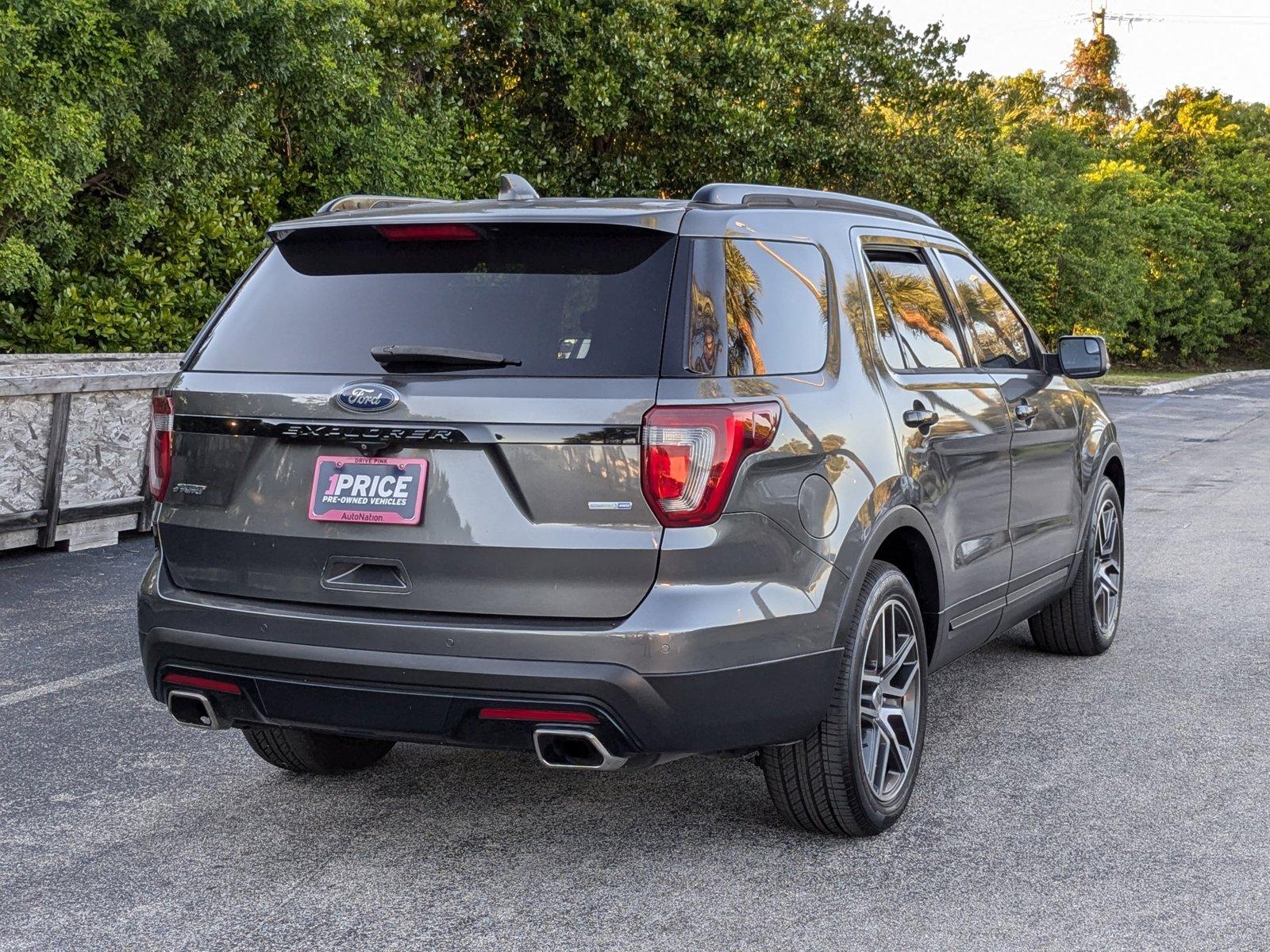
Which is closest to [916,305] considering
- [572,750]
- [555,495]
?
[555,495]

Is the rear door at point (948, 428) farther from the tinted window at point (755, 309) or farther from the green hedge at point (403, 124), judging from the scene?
the green hedge at point (403, 124)

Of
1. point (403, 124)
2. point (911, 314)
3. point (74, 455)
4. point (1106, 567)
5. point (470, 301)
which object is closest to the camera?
point (470, 301)

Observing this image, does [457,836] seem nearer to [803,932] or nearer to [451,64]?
[803,932]

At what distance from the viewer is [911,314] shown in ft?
16.3

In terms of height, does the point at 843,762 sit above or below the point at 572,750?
below

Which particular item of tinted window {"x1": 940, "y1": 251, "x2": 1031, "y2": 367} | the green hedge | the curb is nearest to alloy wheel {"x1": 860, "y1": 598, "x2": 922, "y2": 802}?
tinted window {"x1": 940, "y1": 251, "x2": 1031, "y2": 367}

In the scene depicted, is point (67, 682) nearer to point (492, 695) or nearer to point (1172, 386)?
point (492, 695)

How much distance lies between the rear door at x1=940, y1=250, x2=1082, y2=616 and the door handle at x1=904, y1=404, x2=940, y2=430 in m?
0.86

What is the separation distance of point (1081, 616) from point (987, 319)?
154 cm

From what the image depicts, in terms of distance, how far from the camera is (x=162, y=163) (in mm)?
12680

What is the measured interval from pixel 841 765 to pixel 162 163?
403 inches

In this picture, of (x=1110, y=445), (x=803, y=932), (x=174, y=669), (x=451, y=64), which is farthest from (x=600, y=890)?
(x=451, y=64)

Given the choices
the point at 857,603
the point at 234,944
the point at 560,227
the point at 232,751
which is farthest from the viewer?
the point at 232,751

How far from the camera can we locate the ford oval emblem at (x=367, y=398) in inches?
146
